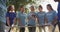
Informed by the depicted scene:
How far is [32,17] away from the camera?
13.1ft

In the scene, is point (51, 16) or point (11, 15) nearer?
point (51, 16)

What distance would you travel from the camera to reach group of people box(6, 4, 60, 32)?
12.9ft

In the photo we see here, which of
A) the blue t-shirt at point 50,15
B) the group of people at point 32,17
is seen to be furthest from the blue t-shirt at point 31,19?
the blue t-shirt at point 50,15

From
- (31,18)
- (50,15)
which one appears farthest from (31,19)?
(50,15)

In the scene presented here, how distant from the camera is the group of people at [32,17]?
3.93 metres

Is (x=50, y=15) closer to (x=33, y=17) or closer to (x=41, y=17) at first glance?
(x=41, y=17)

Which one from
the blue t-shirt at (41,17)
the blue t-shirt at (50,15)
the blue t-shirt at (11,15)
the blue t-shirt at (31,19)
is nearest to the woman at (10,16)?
the blue t-shirt at (11,15)

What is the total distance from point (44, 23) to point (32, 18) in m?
0.21

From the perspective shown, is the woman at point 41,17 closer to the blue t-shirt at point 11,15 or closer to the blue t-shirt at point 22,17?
the blue t-shirt at point 22,17

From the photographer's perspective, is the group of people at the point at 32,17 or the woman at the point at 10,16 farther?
the woman at the point at 10,16

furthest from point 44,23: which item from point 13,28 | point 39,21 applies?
point 13,28

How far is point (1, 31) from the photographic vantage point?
13.2ft

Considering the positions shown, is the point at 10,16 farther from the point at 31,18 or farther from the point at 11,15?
the point at 31,18

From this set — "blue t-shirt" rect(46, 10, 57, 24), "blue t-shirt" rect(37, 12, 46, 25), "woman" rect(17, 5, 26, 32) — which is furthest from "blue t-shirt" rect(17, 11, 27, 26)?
"blue t-shirt" rect(46, 10, 57, 24)
